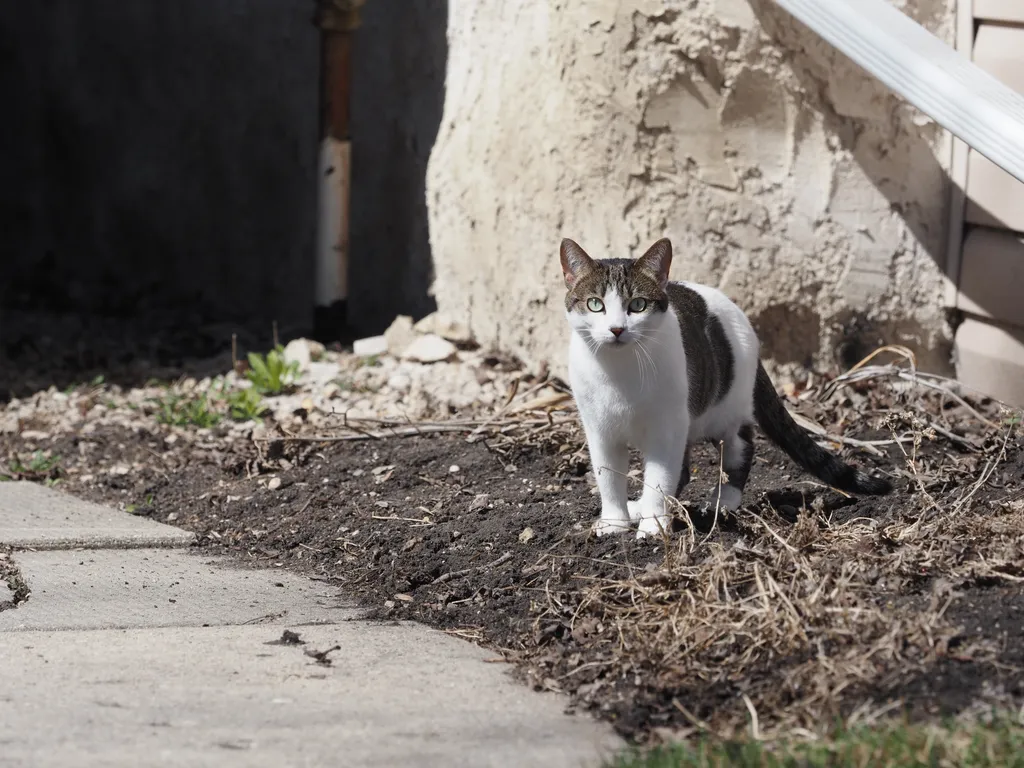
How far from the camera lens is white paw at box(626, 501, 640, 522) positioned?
148 inches

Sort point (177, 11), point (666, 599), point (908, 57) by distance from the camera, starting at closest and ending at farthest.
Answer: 1. point (666, 599)
2. point (908, 57)
3. point (177, 11)

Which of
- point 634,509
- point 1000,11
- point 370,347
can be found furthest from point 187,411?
point 1000,11

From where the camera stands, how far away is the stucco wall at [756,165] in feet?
16.4

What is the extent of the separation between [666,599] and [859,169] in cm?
260

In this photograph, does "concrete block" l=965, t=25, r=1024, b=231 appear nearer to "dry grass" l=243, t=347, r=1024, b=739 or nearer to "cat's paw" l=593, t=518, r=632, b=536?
"dry grass" l=243, t=347, r=1024, b=739

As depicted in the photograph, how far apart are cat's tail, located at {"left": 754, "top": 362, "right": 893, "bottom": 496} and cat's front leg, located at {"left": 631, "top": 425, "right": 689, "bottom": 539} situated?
1.78 ft

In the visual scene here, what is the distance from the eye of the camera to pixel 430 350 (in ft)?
19.5

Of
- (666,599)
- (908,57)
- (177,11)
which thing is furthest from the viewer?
(177,11)

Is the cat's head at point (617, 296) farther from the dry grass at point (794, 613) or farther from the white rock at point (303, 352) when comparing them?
the white rock at point (303, 352)

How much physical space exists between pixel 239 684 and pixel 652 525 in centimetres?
128

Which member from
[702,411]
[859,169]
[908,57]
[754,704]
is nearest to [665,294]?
[702,411]

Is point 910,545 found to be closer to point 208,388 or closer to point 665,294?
point 665,294

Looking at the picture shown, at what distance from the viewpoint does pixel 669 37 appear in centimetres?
499

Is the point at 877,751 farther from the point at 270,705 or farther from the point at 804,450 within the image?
the point at 804,450
